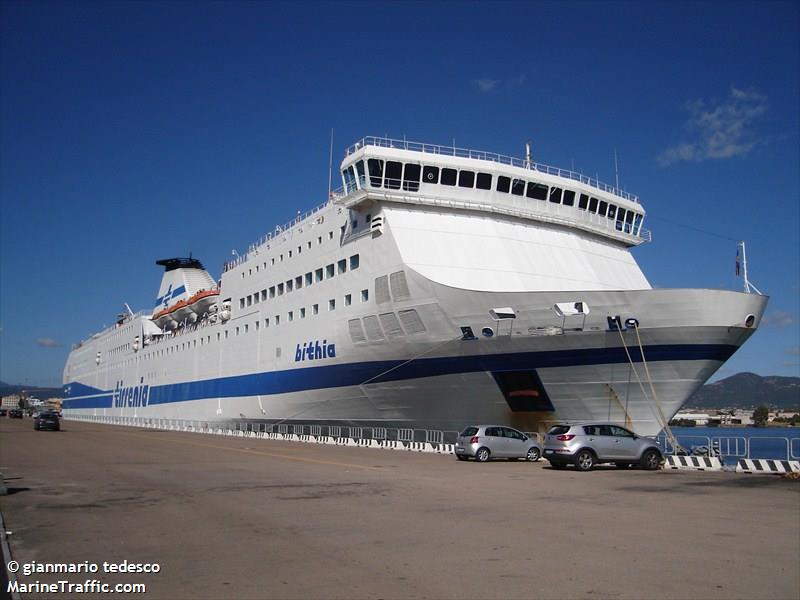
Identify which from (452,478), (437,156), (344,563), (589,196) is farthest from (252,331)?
(344,563)

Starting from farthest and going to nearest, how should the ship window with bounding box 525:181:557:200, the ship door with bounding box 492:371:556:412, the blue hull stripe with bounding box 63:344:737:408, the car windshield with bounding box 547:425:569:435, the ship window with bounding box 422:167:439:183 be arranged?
the ship window with bounding box 525:181:557:200 < the ship window with bounding box 422:167:439:183 < the ship door with bounding box 492:371:556:412 < the blue hull stripe with bounding box 63:344:737:408 < the car windshield with bounding box 547:425:569:435

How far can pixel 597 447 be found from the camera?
1684cm

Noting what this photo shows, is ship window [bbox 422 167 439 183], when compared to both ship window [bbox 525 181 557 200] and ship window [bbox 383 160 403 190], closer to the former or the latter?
ship window [bbox 383 160 403 190]

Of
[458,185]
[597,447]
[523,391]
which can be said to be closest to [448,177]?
[458,185]

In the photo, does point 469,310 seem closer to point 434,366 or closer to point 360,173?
point 434,366

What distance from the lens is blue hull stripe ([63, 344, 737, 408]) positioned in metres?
18.5

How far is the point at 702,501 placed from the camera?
436 inches

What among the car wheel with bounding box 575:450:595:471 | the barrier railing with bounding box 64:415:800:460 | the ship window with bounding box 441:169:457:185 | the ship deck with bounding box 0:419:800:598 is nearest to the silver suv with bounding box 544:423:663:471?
the car wheel with bounding box 575:450:595:471

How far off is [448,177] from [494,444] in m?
10.2

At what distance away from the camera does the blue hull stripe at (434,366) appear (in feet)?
60.6

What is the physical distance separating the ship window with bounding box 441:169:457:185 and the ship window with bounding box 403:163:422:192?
37.2 inches

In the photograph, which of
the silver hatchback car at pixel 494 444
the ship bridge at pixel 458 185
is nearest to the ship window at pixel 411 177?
the ship bridge at pixel 458 185

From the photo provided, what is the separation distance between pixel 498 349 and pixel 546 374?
1.58 meters

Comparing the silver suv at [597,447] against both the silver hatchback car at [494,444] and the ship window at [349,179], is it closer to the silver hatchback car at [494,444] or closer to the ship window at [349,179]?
the silver hatchback car at [494,444]
